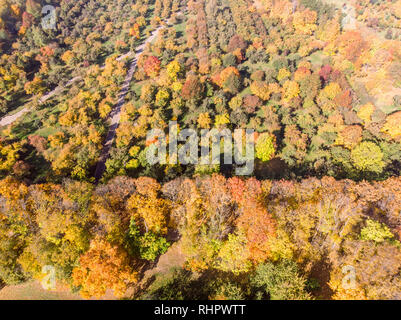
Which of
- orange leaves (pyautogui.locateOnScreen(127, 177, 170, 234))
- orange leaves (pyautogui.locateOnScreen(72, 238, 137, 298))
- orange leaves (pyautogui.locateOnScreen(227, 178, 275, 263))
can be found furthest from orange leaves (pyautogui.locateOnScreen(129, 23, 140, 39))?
orange leaves (pyautogui.locateOnScreen(72, 238, 137, 298))

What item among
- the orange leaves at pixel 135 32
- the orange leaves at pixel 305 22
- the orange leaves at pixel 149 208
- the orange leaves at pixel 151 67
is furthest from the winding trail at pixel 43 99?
the orange leaves at pixel 305 22

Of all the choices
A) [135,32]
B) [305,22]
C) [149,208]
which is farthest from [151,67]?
[305,22]

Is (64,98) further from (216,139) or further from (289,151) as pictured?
(289,151)

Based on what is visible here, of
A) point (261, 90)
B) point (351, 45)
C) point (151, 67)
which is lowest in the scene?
point (261, 90)

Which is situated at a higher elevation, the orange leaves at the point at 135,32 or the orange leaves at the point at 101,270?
the orange leaves at the point at 135,32

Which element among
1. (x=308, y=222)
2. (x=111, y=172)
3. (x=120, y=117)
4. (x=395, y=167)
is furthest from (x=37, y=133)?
(x=395, y=167)

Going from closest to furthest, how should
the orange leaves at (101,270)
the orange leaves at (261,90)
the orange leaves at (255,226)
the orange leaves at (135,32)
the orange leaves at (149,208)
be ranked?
the orange leaves at (101,270), the orange leaves at (255,226), the orange leaves at (149,208), the orange leaves at (261,90), the orange leaves at (135,32)

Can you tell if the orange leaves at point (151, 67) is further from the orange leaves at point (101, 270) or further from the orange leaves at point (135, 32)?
the orange leaves at point (101, 270)

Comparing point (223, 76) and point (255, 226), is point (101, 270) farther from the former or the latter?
point (223, 76)
